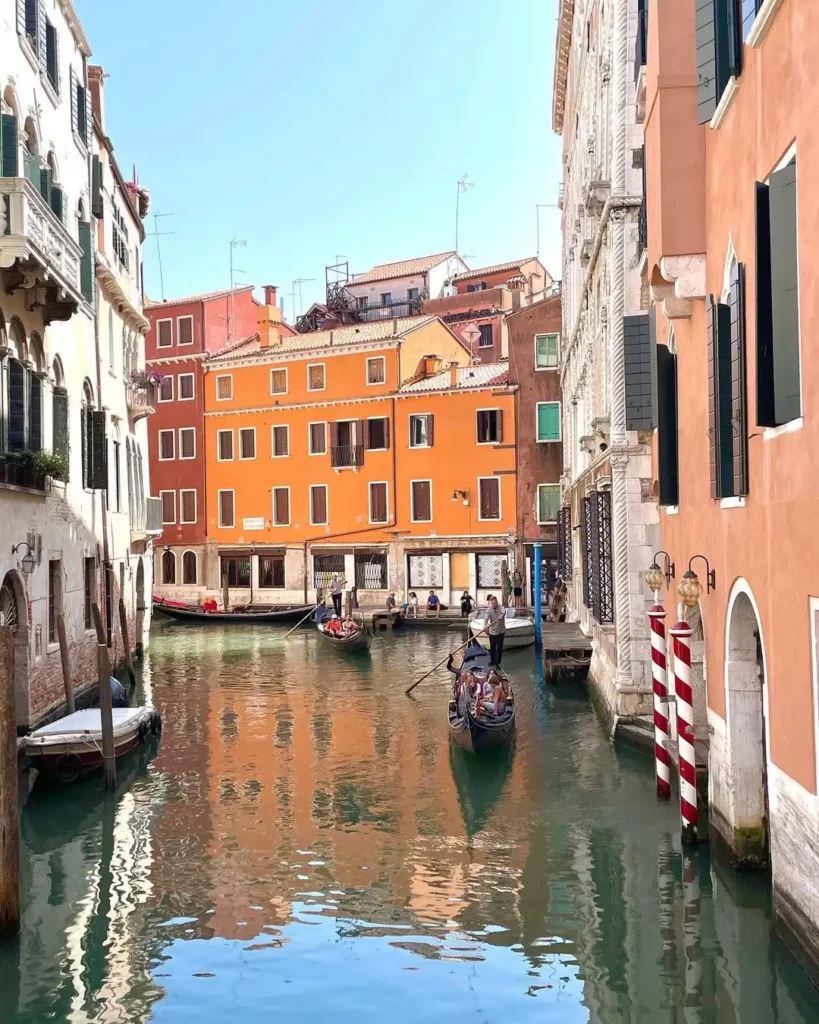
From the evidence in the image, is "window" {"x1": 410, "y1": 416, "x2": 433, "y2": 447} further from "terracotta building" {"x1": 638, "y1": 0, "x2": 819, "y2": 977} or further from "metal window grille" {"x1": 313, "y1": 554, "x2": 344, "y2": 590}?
"terracotta building" {"x1": 638, "y1": 0, "x2": 819, "y2": 977}

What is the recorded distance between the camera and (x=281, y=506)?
33.9 m

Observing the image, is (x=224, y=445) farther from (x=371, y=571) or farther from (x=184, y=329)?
(x=371, y=571)

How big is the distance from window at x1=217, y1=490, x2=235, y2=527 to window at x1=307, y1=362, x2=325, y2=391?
448cm

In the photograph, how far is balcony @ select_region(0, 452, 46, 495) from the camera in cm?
1171

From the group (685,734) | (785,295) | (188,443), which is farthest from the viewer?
(188,443)

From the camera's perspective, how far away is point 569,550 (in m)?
25.8

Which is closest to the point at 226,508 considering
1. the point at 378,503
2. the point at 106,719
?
the point at 378,503

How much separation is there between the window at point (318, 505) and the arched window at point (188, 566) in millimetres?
4602

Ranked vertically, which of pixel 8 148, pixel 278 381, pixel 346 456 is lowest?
pixel 346 456

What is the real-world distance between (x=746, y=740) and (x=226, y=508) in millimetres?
28431

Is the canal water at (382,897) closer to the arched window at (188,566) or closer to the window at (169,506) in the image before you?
the arched window at (188,566)

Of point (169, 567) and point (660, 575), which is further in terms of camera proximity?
point (169, 567)

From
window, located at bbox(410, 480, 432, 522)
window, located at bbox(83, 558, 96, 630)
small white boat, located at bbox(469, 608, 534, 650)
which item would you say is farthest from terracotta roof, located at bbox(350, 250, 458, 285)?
window, located at bbox(83, 558, 96, 630)

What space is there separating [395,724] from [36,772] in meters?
5.61
